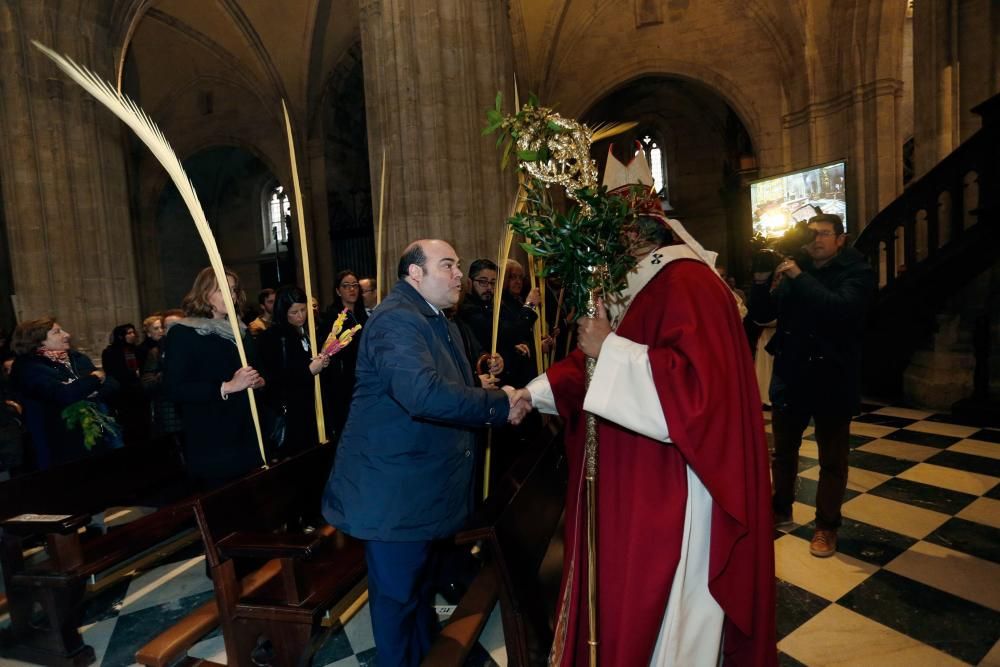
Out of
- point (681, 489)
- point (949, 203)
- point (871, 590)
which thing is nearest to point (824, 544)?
point (871, 590)

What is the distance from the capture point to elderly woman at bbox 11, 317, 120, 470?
11.9 ft

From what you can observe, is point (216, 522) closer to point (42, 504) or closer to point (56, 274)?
point (42, 504)

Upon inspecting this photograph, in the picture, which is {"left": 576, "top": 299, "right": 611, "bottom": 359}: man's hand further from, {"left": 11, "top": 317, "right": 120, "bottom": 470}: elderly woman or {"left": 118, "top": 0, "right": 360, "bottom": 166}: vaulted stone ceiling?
{"left": 118, "top": 0, "right": 360, "bottom": 166}: vaulted stone ceiling

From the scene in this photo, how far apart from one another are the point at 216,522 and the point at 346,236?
1409cm

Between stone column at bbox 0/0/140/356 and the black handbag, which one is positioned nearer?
the black handbag

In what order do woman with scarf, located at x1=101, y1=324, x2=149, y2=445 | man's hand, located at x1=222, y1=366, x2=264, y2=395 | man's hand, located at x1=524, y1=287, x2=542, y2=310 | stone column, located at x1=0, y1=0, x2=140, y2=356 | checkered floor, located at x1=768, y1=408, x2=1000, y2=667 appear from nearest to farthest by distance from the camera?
checkered floor, located at x1=768, y1=408, x2=1000, y2=667 → man's hand, located at x1=222, y1=366, x2=264, y2=395 → man's hand, located at x1=524, y1=287, x2=542, y2=310 → woman with scarf, located at x1=101, y1=324, x2=149, y2=445 → stone column, located at x1=0, y1=0, x2=140, y2=356

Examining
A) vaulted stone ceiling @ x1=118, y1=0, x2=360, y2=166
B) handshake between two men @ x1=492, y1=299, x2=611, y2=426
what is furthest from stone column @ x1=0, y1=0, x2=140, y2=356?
handshake between two men @ x1=492, y1=299, x2=611, y2=426

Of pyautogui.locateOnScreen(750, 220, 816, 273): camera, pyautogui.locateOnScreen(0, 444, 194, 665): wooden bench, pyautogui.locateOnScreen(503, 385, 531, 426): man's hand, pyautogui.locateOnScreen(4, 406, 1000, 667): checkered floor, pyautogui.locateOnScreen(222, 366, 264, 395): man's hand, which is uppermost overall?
pyautogui.locateOnScreen(750, 220, 816, 273): camera

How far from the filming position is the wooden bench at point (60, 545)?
2531mm

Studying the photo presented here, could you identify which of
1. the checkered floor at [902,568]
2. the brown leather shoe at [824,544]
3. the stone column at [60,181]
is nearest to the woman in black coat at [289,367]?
the checkered floor at [902,568]

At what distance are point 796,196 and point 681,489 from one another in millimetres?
10977

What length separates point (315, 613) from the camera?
6.81 ft

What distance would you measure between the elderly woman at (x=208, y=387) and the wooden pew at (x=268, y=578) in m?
0.59

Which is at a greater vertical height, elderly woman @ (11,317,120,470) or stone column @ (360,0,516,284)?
stone column @ (360,0,516,284)
